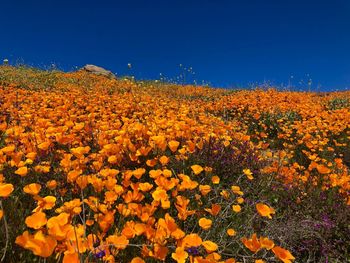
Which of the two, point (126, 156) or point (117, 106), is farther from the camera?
point (117, 106)

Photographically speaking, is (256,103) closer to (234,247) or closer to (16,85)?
(16,85)

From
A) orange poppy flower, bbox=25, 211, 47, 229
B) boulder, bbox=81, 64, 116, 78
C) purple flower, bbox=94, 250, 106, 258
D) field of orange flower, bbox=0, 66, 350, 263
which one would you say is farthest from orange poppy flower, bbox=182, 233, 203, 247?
boulder, bbox=81, 64, 116, 78

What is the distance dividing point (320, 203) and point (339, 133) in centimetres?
587

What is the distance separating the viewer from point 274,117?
12008mm

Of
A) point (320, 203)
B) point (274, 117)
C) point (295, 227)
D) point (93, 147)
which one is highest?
point (274, 117)

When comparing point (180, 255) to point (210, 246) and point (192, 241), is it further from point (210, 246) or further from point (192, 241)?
point (210, 246)

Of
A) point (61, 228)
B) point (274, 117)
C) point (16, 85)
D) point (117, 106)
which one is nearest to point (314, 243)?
point (61, 228)

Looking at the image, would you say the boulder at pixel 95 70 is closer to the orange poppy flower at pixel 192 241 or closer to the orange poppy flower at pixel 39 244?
the orange poppy flower at pixel 192 241

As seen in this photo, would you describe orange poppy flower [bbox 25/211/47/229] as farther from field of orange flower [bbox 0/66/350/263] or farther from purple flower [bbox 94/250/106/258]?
purple flower [bbox 94/250/106/258]

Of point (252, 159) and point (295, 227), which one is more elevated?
point (252, 159)

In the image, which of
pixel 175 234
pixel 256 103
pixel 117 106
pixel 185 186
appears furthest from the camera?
pixel 256 103

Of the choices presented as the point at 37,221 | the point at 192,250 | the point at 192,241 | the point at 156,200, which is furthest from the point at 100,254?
the point at 192,250

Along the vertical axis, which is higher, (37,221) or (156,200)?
(156,200)

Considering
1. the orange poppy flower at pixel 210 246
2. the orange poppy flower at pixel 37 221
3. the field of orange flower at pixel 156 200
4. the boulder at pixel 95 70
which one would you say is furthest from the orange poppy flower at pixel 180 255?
the boulder at pixel 95 70
